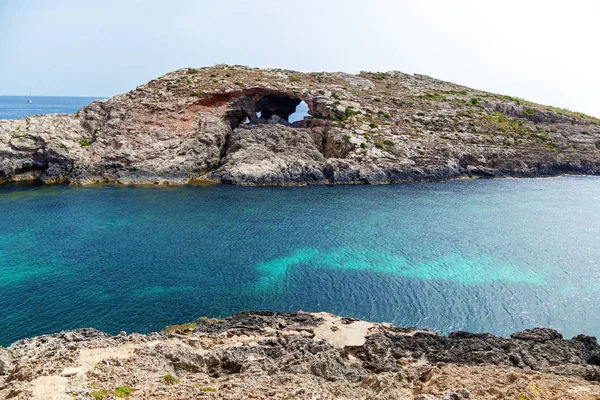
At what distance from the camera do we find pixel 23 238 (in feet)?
129

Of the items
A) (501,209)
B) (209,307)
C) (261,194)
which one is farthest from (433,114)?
(209,307)

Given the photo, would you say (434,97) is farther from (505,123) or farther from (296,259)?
(296,259)

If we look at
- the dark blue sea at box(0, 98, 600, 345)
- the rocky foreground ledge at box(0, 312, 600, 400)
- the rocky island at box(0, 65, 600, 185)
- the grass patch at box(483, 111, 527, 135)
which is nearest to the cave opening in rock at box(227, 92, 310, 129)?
the rocky island at box(0, 65, 600, 185)

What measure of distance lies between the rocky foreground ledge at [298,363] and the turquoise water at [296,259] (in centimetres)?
375

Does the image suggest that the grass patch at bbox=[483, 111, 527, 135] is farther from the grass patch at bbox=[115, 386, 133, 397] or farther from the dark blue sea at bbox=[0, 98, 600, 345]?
the grass patch at bbox=[115, 386, 133, 397]

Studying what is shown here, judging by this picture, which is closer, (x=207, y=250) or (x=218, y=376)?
(x=218, y=376)

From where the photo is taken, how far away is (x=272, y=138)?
234 ft

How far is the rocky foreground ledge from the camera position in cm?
1527

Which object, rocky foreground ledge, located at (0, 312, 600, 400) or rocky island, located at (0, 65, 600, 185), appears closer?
rocky foreground ledge, located at (0, 312, 600, 400)

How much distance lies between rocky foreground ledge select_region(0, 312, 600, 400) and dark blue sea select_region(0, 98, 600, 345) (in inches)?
149

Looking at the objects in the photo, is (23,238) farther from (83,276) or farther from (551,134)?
(551,134)

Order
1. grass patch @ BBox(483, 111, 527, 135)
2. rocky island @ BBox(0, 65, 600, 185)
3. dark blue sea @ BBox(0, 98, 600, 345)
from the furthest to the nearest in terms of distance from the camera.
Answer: grass patch @ BBox(483, 111, 527, 135) < rocky island @ BBox(0, 65, 600, 185) < dark blue sea @ BBox(0, 98, 600, 345)

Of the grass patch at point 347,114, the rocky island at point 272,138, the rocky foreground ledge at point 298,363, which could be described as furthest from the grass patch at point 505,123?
the rocky foreground ledge at point 298,363

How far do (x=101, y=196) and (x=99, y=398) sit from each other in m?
48.1
